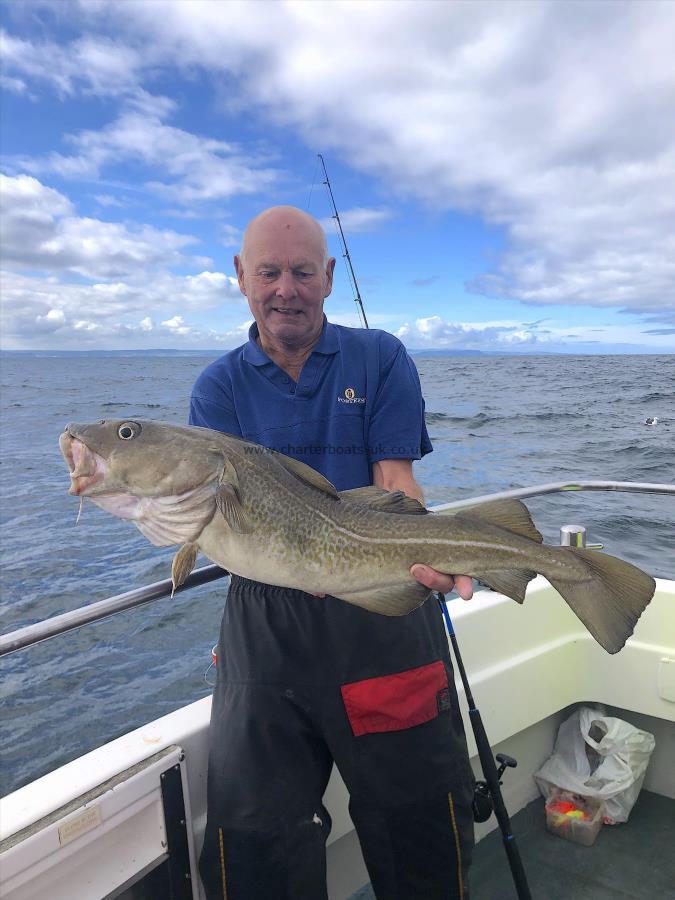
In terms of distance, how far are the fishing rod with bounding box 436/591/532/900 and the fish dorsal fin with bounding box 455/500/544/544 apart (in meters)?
0.51

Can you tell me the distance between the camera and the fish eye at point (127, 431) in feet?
7.47

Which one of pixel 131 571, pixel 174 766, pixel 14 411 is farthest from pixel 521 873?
A: pixel 14 411

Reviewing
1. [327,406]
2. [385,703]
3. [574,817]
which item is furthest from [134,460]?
[574,817]

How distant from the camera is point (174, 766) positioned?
238 cm

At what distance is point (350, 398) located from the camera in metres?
2.87

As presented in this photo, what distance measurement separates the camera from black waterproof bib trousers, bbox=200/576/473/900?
2.27 metres

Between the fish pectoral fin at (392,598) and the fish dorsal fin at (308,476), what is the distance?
39 centimetres

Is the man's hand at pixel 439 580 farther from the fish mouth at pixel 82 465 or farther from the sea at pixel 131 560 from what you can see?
the sea at pixel 131 560

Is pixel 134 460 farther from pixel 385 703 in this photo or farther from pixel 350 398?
pixel 385 703

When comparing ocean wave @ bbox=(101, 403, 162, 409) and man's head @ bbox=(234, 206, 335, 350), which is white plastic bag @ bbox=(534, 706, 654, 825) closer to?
man's head @ bbox=(234, 206, 335, 350)

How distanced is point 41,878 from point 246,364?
83.1 inches

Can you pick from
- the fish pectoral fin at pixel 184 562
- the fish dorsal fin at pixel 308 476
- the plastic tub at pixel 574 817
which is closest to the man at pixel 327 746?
the fish pectoral fin at pixel 184 562

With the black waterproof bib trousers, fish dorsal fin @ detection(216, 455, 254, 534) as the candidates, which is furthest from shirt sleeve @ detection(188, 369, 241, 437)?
the black waterproof bib trousers

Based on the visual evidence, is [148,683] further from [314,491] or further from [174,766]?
[314,491]
